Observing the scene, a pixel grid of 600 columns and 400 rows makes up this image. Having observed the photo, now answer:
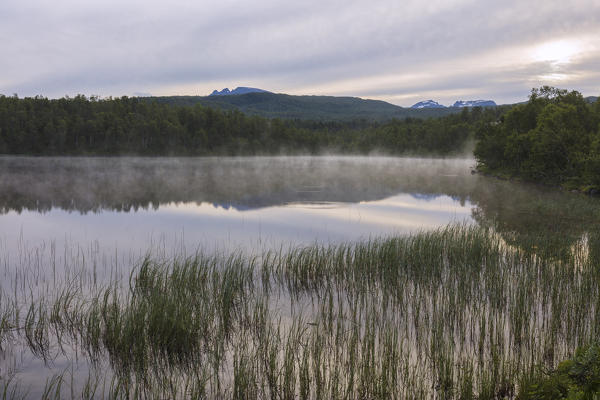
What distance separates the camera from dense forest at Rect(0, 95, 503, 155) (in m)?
108

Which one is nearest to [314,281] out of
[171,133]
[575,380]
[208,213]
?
[575,380]

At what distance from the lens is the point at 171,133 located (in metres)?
123

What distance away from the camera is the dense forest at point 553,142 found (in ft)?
116

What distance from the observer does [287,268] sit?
11383mm

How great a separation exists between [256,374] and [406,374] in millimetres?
2062

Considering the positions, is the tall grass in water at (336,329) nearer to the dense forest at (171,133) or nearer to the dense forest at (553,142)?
the dense forest at (553,142)

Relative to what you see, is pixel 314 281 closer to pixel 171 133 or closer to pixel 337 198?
pixel 337 198

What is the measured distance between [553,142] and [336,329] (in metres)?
38.3

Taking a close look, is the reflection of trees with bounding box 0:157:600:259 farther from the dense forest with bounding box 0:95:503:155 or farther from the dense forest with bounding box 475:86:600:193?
the dense forest with bounding box 0:95:503:155

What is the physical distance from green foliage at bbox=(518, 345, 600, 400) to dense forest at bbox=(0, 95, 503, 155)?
112171 millimetres

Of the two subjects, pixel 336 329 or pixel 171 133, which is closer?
pixel 336 329

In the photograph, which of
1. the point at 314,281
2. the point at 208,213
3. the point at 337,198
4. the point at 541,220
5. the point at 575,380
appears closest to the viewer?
the point at 575,380

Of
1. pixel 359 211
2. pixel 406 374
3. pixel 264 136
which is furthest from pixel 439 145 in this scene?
pixel 406 374

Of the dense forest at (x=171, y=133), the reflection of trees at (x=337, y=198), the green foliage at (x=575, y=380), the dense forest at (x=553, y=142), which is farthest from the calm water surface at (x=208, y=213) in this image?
the dense forest at (x=171, y=133)
